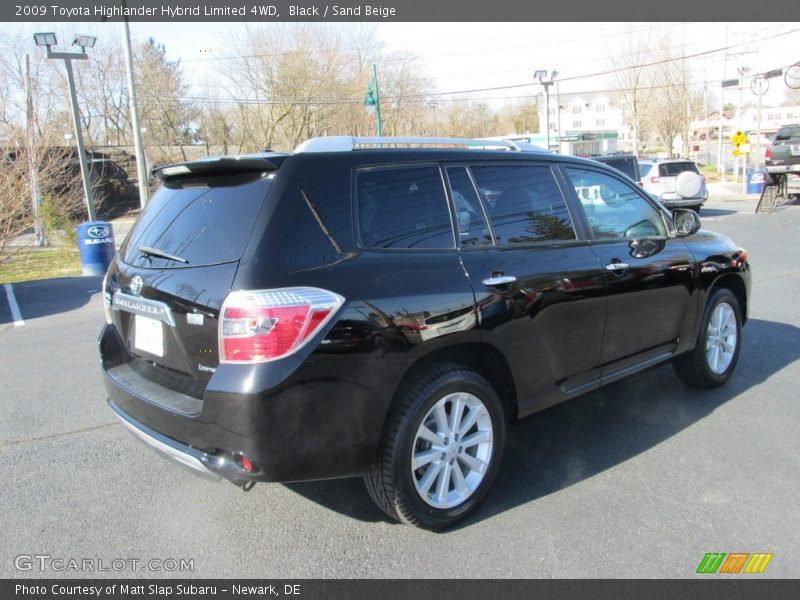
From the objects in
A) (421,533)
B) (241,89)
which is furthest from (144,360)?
(241,89)

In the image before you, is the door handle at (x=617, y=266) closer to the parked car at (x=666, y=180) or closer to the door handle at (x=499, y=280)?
the door handle at (x=499, y=280)

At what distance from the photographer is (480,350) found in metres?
3.14

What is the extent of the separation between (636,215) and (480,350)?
1840 mm

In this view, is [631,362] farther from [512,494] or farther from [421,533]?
[421,533]

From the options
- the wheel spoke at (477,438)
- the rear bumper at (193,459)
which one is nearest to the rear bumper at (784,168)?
the wheel spoke at (477,438)

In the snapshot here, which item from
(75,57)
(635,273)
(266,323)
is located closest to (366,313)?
(266,323)

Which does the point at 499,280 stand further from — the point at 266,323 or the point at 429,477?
the point at 266,323

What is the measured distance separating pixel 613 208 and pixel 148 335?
9.82 feet

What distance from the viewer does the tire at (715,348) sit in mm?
4512

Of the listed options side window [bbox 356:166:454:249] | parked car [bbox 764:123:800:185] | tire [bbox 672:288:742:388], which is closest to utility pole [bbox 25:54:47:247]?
side window [bbox 356:166:454:249]

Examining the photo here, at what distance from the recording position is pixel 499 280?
10.2 feet

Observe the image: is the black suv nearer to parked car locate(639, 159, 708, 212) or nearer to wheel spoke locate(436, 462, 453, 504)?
wheel spoke locate(436, 462, 453, 504)

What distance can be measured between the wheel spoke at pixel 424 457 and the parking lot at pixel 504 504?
0.39 metres

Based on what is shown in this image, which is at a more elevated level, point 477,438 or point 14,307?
point 477,438
